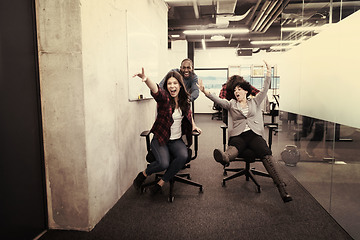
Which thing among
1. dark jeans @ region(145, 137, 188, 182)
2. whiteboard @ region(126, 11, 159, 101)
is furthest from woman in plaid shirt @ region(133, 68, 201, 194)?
whiteboard @ region(126, 11, 159, 101)

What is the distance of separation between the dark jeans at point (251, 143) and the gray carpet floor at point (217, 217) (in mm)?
479

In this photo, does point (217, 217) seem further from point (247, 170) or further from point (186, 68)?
point (186, 68)

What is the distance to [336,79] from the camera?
2270 mm

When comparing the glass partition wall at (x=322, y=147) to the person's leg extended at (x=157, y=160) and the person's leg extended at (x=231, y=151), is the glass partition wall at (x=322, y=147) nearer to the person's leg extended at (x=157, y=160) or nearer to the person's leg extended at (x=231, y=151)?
the person's leg extended at (x=231, y=151)

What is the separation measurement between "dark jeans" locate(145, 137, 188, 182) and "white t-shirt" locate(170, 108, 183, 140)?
0.40 ft

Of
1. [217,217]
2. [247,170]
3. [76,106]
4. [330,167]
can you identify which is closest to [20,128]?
[76,106]

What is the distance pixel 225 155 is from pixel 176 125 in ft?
2.01

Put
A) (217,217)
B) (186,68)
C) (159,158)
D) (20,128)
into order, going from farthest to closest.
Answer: (186,68)
(159,158)
(217,217)
(20,128)

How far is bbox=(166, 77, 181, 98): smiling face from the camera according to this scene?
2779 millimetres

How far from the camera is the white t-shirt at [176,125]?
9.27ft

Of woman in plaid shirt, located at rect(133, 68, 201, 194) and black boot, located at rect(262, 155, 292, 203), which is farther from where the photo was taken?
woman in plaid shirt, located at rect(133, 68, 201, 194)

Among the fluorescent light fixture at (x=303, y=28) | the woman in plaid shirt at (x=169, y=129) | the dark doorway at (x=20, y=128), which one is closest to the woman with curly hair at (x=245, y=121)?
the woman in plaid shirt at (x=169, y=129)

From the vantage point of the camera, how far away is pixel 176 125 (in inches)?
112

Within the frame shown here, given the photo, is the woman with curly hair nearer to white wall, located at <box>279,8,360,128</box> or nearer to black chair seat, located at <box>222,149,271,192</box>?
black chair seat, located at <box>222,149,271,192</box>
